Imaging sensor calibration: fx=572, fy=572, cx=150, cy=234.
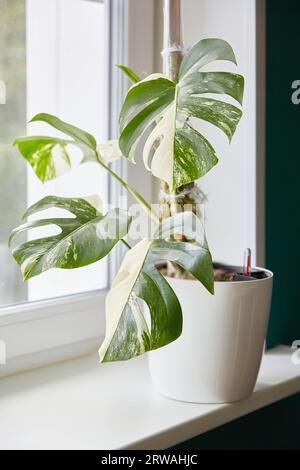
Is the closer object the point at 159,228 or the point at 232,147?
the point at 159,228

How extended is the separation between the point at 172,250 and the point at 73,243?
0.14 meters

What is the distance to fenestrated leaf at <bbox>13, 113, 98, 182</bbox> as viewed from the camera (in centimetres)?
93

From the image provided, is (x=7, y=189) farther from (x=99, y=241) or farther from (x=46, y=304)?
(x=99, y=241)

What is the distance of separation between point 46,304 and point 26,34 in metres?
0.52

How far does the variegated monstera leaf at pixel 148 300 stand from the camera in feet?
2.34

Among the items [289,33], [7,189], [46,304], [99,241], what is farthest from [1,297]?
[289,33]

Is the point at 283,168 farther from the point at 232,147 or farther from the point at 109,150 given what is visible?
the point at 109,150

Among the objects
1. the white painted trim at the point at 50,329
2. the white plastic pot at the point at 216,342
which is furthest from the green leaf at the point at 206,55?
the white painted trim at the point at 50,329

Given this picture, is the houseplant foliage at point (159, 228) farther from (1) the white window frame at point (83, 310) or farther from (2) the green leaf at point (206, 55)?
(1) the white window frame at point (83, 310)

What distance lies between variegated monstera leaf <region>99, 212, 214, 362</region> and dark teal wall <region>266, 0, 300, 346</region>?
1.77 ft

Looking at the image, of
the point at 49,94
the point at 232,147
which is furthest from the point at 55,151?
the point at 232,147

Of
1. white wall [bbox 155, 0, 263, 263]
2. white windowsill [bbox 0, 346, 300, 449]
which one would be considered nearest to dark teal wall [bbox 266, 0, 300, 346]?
white wall [bbox 155, 0, 263, 263]

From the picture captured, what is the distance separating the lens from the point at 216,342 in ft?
2.96

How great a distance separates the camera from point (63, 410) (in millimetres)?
927
